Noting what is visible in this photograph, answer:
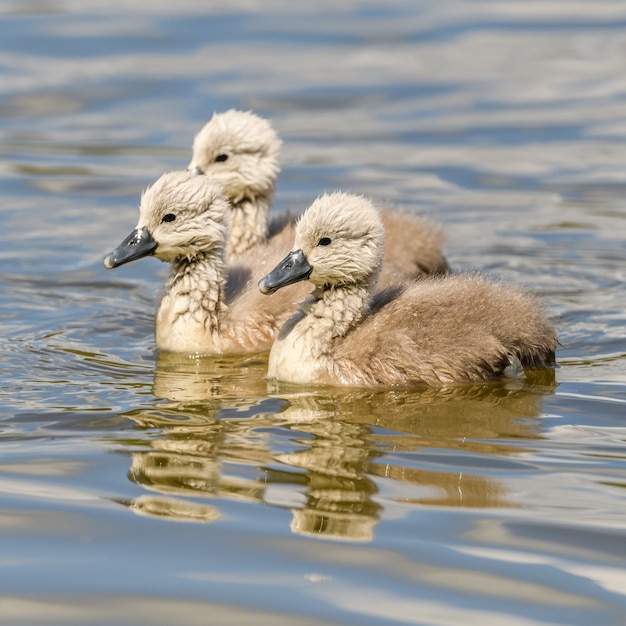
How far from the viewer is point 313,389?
8.10 m

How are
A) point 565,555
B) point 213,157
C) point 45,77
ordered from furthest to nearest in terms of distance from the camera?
point 45,77 < point 213,157 < point 565,555

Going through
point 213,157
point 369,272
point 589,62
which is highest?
point 589,62

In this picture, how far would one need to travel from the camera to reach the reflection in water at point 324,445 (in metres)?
6.18

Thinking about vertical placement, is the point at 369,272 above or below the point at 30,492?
above

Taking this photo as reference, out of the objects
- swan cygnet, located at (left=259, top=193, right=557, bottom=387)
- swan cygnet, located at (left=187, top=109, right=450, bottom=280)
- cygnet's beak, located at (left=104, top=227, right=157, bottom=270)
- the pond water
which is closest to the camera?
the pond water

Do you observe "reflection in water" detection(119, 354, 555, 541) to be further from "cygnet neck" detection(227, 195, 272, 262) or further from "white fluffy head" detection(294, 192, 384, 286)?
"cygnet neck" detection(227, 195, 272, 262)

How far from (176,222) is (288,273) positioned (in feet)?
3.72

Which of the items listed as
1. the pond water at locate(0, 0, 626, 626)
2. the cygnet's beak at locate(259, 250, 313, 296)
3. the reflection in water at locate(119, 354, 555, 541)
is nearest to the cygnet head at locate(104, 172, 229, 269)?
the pond water at locate(0, 0, 626, 626)

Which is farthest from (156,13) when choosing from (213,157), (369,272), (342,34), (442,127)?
(369,272)

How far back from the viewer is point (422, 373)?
795 cm

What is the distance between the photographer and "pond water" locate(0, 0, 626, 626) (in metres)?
5.48

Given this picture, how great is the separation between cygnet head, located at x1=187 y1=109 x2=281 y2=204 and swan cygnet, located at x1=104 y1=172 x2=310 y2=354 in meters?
1.13

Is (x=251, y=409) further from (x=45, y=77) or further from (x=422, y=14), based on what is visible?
(x=422, y=14)

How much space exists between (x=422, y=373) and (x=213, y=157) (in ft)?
10.2
